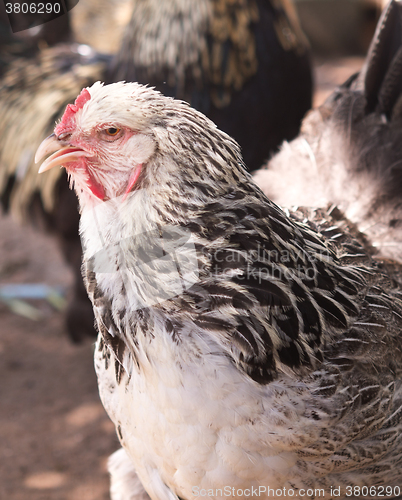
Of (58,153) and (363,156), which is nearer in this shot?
(58,153)

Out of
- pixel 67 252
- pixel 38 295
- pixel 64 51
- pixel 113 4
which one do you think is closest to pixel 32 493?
pixel 67 252

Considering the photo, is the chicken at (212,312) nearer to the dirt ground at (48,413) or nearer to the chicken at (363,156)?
the chicken at (363,156)

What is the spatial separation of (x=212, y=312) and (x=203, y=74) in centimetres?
198

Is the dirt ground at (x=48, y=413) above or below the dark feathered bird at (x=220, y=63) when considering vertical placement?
below

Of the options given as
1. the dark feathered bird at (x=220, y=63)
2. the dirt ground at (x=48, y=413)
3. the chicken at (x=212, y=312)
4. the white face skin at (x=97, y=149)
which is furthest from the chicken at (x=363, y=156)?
the dirt ground at (x=48, y=413)

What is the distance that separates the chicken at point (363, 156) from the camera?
88.4 inches

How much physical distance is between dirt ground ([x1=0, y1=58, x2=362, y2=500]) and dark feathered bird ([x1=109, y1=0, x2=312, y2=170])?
1.70 metres

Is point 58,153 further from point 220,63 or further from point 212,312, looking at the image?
point 220,63

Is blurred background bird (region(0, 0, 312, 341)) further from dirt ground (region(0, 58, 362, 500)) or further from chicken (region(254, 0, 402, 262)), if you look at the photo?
dirt ground (region(0, 58, 362, 500))

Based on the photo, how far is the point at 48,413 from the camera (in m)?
3.67

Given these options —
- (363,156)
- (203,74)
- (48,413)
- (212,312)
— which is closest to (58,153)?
(212,312)

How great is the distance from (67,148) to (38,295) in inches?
143

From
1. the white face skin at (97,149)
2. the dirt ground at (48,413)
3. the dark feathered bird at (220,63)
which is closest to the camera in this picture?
the white face skin at (97,149)

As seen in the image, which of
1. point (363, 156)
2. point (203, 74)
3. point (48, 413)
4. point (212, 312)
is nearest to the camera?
point (212, 312)
